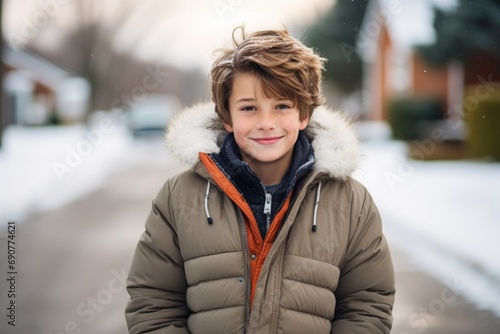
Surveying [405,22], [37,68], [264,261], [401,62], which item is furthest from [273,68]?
[37,68]

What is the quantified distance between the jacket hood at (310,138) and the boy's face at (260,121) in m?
Answer: 0.12

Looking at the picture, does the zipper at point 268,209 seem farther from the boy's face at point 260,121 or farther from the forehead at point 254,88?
the forehead at point 254,88

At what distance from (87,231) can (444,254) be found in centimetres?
435

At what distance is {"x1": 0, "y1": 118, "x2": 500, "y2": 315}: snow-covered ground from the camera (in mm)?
5988

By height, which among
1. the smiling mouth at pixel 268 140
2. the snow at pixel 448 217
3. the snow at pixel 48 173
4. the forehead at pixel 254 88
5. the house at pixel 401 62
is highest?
the house at pixel 401 62

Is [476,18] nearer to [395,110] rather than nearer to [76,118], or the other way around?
[395,110]

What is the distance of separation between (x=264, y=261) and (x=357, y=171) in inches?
21.0

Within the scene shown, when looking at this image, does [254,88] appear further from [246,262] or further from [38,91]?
[38,91]

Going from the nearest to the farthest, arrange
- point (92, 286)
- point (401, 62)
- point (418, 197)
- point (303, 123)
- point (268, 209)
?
1. point (268, 209)
2. point (303, 123)
3. point (92, 286)
4. point (418, 197)
5. point (401, 62)

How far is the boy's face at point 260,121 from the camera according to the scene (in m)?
2.07

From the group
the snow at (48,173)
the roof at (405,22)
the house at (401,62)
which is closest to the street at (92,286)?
the snow at (48,173)

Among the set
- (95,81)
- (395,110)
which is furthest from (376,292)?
(95,81)

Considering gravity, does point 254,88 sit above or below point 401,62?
below

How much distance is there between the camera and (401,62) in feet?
77.9
